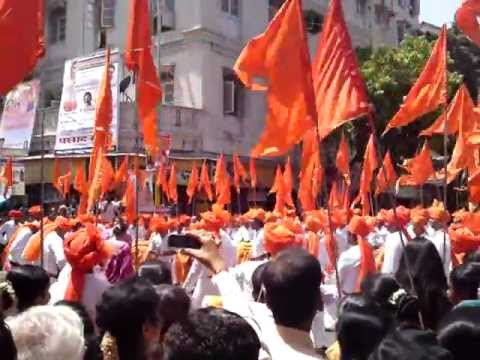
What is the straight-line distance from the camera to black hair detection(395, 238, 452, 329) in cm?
463

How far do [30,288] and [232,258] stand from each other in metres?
5.28

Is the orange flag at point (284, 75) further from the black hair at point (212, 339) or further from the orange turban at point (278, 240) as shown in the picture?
the black hair at point (212, 339)

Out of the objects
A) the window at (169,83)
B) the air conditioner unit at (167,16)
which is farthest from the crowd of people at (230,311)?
the air conditioner unit at (167,16)

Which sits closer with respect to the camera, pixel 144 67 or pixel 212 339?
pixel 212 339

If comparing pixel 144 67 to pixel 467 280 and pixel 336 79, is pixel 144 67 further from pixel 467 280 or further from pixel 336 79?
pixel 467 280

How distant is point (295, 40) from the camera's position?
5.57 m

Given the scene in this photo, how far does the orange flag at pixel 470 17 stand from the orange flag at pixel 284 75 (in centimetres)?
191

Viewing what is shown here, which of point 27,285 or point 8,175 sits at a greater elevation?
point 8,175

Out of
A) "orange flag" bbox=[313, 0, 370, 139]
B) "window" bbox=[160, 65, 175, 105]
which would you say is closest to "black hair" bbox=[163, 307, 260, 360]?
"orange flag" bbox=[313, 0, 370, 139]

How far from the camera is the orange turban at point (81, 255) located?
16.3 feet

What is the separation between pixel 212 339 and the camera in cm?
220

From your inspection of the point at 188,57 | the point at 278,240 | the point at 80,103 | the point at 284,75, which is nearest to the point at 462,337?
the point at 284,75

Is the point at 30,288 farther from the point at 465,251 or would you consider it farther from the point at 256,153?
the point at 465,251

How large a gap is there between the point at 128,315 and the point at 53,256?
5.34m
